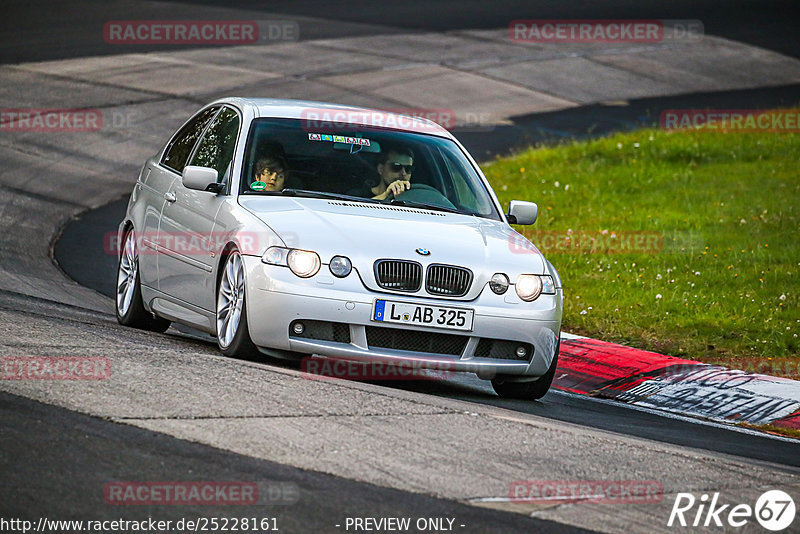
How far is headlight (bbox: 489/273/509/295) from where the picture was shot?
8.03 m

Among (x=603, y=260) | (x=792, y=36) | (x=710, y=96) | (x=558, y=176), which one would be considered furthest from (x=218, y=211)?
(x=792, y=36)

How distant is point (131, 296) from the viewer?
9992 millimetres

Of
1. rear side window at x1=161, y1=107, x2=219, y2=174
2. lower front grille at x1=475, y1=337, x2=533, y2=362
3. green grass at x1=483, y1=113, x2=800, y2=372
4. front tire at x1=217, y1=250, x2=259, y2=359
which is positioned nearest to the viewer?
front tire at x1=217, y1=250, x2=259, y2=359

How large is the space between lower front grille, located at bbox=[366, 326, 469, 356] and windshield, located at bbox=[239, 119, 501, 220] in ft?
4.01

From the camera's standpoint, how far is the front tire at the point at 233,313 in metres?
7.97

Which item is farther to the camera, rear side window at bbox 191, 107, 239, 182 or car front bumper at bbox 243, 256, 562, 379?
rear side window at bbox 191, 107, 239, 182

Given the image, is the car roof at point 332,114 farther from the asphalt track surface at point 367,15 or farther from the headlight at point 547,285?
the asphalt track surface at point 367,15

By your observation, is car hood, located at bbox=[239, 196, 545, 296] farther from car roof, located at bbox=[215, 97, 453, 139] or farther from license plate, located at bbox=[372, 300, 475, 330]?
car roof, located at bbox=[215, 97, 453, 139]

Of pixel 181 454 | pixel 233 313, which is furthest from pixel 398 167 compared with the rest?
pixel 181 454

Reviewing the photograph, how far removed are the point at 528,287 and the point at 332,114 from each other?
2.07 m

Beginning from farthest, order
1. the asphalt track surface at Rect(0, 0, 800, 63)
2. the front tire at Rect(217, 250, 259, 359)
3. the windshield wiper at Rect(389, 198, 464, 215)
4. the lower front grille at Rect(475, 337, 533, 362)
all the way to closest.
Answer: the asphalt track surface at Rect(0, 0, 800, 63) → the windshield wiper at Rect(389, 198, 464, 215) → the lower front grille at Rect(475, 337, 533, 362) → the front tire at Rect(217, 250, 259, 359)

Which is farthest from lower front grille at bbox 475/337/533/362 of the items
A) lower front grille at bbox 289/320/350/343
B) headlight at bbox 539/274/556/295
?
lower front grille at bbox 289/320/350/343

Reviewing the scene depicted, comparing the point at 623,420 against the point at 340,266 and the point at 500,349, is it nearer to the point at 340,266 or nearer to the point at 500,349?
the point at 500,349

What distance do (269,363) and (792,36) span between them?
30146 mm
